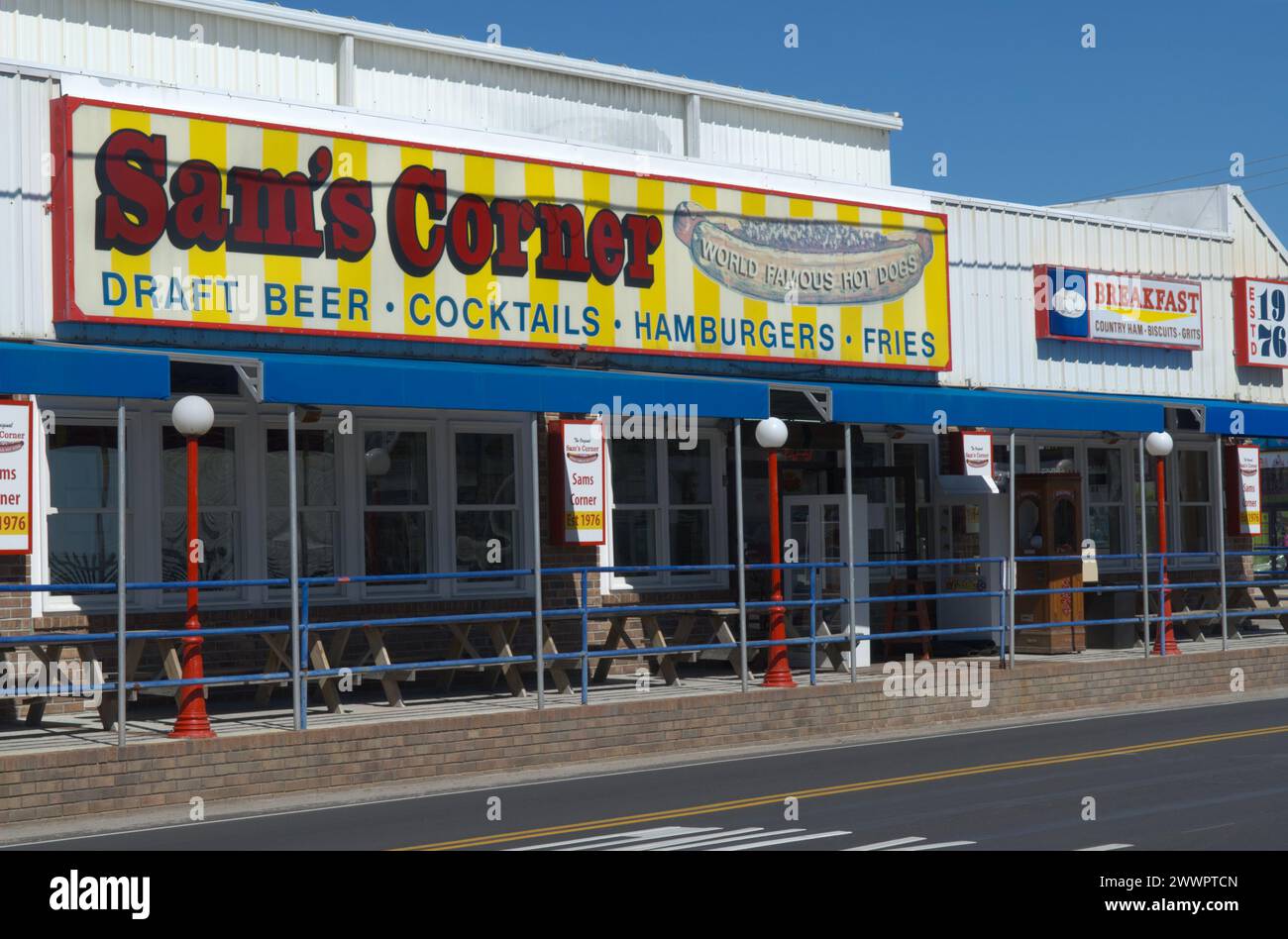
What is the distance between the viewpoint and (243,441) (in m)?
16.3

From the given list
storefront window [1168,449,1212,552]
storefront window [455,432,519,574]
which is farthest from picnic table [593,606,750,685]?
storefront window [1168,449,1212,552]

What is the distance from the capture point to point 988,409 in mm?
19391

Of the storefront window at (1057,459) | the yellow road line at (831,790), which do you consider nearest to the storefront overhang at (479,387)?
the yellow road line at (831,790)

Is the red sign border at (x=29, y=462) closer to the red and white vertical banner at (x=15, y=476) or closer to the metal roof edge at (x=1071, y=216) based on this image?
the red and white vertical banner at (x=15, y=476)

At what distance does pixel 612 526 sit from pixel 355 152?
16.8ft

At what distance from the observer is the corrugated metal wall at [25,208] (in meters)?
14.6

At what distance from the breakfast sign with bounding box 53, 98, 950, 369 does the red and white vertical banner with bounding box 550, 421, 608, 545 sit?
148 cm

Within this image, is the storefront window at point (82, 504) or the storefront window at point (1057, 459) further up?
the storefront window at point (1057, 459)

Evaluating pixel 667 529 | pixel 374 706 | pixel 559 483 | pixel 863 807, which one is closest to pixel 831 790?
pixel 863 807

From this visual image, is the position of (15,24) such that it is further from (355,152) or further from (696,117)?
(696,117)

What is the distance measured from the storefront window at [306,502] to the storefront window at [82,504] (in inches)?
62.8

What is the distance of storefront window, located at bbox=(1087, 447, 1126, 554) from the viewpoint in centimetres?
2441

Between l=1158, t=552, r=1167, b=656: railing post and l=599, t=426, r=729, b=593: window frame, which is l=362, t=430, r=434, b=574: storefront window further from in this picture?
l=1158, t=552, r=1167, b=656: railing post
